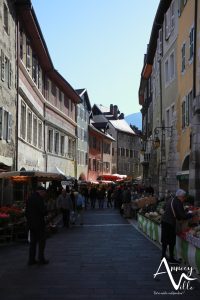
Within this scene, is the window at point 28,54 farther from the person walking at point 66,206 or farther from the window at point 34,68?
the person walking at point 66,206

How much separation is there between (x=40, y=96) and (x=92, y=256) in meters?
24.1

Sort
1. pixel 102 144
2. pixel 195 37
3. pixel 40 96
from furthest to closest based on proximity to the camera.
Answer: pixel 102 144 → pixel 40 96 → pixel 195 37

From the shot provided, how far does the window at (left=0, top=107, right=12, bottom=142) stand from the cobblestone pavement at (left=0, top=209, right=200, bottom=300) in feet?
27.4

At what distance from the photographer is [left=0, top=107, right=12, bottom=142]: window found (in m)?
22.9

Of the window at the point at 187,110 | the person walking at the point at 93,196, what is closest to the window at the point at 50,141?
the person walking at the point at 93,196

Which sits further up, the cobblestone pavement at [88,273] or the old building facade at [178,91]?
the old building facade at [178,91]

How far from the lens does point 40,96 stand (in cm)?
3553

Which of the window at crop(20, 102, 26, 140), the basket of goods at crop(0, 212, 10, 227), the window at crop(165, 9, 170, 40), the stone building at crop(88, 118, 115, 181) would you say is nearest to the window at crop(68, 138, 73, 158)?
the stone building at crop(88, 118, 115, 181)

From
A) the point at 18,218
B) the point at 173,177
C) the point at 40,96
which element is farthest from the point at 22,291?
the point at 40,96

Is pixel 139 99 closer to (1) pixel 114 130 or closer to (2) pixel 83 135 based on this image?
(2) pixel 83 135

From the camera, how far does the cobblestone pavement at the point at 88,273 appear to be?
8078 mm

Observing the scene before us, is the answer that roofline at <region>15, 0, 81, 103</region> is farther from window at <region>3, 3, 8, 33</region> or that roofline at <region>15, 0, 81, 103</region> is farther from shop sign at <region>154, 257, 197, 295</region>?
shop sign at <region>154, 257, 197, 295</region>

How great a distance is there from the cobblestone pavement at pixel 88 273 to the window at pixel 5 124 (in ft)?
27.4

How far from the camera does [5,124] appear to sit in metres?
23.6
